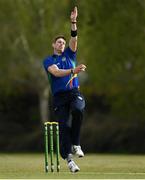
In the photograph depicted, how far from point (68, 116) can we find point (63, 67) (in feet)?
2.69

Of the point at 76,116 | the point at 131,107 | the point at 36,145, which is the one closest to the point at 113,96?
the point at 131,107

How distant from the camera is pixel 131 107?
42188 mm

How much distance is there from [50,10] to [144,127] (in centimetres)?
661

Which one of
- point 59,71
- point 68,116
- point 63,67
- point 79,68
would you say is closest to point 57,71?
point 59,71

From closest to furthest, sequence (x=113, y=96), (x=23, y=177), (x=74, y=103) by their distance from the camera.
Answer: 1. (x=23, y=177)
2. (x=74, y=103)
3. (x=113, y=96)

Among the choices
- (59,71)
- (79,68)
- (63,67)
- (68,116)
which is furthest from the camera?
(68,116)

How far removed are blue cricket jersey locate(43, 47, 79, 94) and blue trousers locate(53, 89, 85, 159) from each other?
11 cm

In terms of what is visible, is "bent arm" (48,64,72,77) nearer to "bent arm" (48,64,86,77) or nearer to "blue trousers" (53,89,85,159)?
"bent arm" (48,64,86,77)

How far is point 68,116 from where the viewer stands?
52.2 ft

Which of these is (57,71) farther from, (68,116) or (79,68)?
(68,116)

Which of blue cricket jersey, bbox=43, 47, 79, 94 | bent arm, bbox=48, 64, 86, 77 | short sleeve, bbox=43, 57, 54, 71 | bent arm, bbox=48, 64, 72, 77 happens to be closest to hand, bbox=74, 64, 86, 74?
bent arm, bbox=48, 64, 86, 77

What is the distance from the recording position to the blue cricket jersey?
1569cm

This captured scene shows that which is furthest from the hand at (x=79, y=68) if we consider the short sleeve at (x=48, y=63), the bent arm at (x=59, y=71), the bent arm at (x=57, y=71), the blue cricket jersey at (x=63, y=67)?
the short sleeve at (x=48, y=63)

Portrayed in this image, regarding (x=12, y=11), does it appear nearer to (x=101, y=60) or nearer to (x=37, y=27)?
(x=37, y=27)
